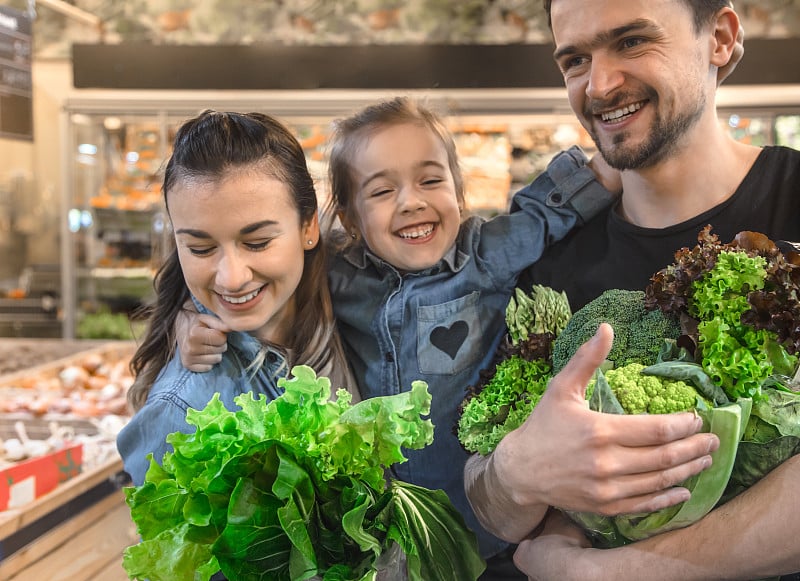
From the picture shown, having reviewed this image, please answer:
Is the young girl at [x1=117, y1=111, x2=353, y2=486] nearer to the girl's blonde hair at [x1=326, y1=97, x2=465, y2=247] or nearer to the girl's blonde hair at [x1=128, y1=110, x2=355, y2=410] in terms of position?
the girl's blonde hair at [x1=128, y1=110, x2=355, y2=410]

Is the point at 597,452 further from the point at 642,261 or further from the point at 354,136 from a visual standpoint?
the point at 354,136

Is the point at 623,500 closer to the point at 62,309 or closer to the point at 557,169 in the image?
the point at 557,169

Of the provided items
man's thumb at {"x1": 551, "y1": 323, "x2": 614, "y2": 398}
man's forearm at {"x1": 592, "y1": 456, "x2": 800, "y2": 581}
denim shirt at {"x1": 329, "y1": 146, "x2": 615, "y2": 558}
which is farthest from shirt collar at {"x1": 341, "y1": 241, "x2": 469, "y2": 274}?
man's forearm at {"x1": 592, "y1": 456, "x2": 800, "y2": 581}

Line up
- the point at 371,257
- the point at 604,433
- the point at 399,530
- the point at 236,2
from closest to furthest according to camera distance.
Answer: the point at 604,433 < the point at 399,530 < the point at 371,257 < the point at 236,2

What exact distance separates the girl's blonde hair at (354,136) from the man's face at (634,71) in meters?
0.29

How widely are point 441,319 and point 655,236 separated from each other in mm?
436

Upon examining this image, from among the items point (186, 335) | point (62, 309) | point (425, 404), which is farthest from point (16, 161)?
point (425, 404)

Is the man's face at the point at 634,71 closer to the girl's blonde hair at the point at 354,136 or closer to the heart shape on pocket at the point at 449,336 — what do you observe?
the girl's blonde hair at the point at 354,136

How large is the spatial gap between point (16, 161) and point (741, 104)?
17.7 ft

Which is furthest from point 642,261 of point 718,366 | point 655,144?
point 718,366

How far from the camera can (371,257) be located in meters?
1.40

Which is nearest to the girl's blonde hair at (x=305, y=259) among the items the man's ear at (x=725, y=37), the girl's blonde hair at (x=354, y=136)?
the girl's blonde hair at (x=354, y=136)

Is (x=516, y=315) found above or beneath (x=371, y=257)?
beneath

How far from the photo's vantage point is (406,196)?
1.33 metres
